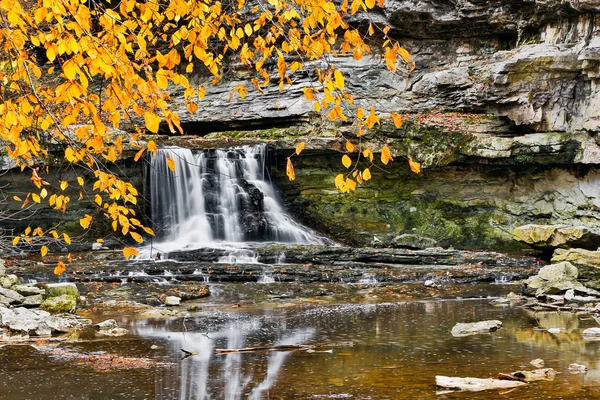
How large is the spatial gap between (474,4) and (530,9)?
1.83 meters

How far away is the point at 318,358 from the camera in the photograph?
765 centimetres

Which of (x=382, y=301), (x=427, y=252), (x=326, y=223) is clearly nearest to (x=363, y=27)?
(x=326, y=223)

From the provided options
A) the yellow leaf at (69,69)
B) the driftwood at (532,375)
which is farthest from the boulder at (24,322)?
the yellow leaf at (69,69)

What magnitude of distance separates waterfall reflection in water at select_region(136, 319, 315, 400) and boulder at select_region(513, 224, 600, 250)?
838 cm

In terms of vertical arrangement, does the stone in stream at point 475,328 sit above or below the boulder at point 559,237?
below

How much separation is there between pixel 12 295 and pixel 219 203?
10.3 meters

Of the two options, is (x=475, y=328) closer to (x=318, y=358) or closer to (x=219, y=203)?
(x=318, y=358)

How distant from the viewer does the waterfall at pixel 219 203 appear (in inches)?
803

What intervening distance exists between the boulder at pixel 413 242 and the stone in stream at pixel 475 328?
10.4m

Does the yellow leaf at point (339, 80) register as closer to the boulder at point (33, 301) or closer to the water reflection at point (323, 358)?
the water reflection at point (323, 358)

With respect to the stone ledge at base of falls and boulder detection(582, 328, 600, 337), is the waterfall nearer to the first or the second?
the stone ledge at base of falls

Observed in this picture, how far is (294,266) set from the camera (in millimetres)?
15977

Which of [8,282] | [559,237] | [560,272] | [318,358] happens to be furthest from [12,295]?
[559,237]

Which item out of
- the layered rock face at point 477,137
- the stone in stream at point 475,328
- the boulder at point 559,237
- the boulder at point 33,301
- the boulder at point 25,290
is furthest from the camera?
the layered rock face at point 477,137
